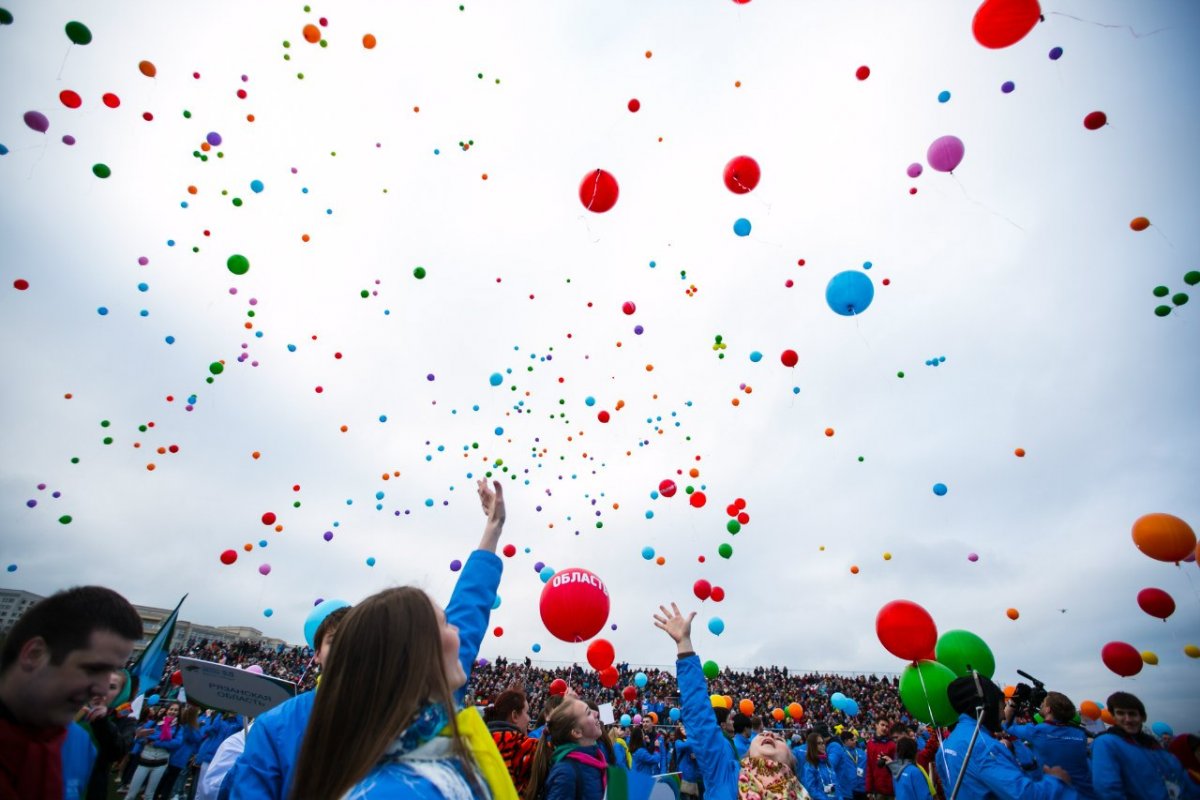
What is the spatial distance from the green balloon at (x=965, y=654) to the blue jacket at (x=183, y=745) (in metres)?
8.82

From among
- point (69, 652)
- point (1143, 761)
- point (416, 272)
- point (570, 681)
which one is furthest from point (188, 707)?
point (570, 681)

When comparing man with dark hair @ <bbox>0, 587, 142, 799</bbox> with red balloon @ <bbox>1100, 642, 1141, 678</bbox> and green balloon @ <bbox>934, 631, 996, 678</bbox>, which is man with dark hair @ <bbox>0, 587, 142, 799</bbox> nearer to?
green balloon @ <bbox>934, 631, 996, 678</bbox>

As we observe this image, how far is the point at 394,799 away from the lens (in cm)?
86

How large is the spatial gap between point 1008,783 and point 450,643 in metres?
3.33

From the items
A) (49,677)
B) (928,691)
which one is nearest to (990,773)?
(928,691)

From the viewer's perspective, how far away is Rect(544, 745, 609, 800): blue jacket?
259 cm

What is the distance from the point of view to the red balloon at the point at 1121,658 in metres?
6.55

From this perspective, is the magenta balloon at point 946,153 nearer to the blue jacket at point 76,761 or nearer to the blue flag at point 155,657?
the blue jacket at point 76,761

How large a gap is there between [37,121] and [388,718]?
657cm

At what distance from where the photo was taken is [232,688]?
3260 mm

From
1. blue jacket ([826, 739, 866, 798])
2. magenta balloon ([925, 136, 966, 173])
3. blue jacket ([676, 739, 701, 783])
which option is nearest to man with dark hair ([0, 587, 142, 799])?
blue jacket ([676, 739, 701, 783])

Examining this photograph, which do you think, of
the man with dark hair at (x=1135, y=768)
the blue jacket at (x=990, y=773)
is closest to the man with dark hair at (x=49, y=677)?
the blue jacket at (x=990, y=773)

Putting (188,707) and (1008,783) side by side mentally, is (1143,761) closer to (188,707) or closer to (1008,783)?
Result: (1008,783)

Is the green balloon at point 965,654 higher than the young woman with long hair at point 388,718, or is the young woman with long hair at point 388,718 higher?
the green balloon at point 965,654
